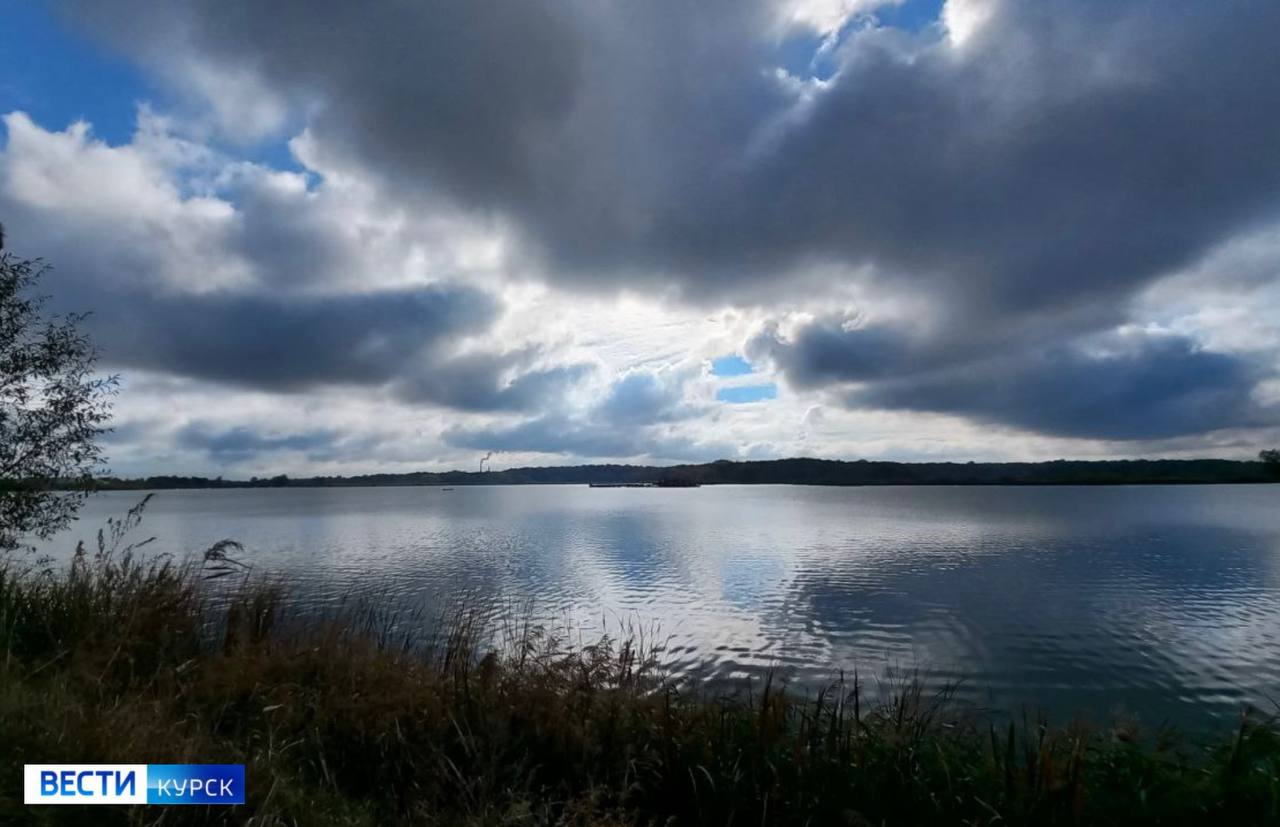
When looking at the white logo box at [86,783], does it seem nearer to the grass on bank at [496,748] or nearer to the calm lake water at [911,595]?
the grass on bank at [496,748]

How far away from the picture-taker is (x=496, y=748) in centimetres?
740

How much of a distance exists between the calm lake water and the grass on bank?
25.6ft

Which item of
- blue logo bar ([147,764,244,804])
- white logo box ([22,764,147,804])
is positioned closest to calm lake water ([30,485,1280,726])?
blue logo bar ([147,764,244,804])

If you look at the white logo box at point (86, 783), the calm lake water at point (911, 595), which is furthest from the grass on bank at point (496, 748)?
the calm lake water at point (911, 595)

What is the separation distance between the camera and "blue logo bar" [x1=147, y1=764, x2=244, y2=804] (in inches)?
213

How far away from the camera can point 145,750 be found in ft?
18.9

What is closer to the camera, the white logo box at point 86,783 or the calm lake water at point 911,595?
the white logo box at point 86,783

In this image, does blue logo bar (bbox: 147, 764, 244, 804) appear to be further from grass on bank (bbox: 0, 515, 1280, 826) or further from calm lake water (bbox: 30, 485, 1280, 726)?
calm lake water (bbox: 30, 485, 1280, 726)

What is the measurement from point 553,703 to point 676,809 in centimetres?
198

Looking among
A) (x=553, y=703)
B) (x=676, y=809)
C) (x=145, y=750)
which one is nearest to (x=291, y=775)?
(x=145, y=750)

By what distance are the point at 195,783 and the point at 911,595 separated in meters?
28.0

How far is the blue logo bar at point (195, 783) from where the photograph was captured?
5.42m

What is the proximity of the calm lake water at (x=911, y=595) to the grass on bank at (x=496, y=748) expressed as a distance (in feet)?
25.6

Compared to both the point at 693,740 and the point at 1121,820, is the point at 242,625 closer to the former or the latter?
the point at 693,740
